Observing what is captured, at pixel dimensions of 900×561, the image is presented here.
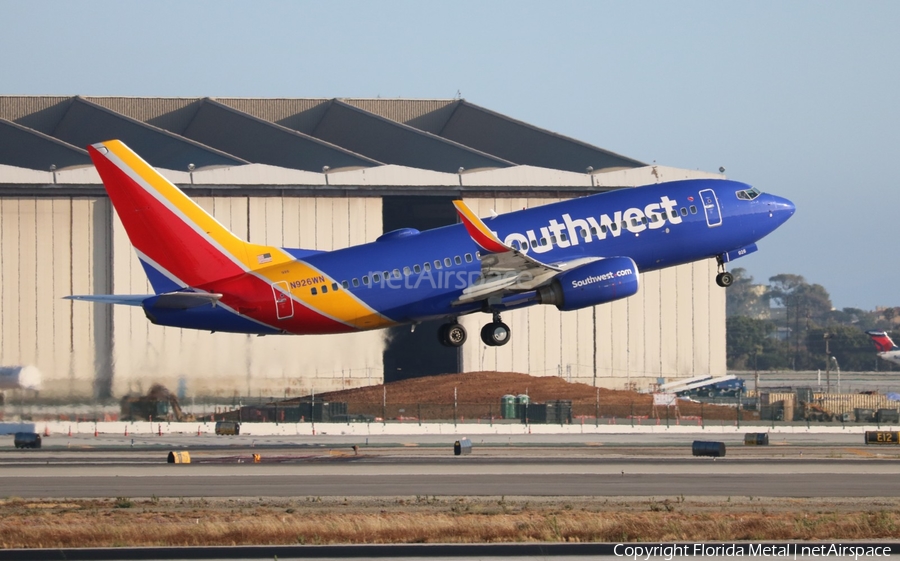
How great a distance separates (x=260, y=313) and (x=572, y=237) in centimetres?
1339

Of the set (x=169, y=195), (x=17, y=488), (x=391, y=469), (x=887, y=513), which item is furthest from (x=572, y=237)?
(x=17, y=488)

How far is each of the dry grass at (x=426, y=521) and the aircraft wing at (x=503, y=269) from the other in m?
13.6

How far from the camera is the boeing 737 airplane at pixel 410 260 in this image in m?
50.9

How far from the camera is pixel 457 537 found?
109ft

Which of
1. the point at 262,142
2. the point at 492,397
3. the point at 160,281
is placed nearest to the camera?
the point at 160,281

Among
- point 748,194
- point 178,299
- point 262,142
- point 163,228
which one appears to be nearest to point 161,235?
point 163,228

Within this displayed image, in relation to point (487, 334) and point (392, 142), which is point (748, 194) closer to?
point (487, 334)

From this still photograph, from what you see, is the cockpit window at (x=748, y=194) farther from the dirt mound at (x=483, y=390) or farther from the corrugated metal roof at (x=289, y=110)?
the corrugated metal roof at (x=289, y=110)

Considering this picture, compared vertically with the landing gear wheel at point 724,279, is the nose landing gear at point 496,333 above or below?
below

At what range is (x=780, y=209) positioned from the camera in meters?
58.7

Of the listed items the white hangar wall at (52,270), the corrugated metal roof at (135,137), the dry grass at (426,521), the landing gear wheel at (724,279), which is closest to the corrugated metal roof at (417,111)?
the corrugated metal roof at (135,137)

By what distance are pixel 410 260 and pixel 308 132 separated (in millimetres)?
65039

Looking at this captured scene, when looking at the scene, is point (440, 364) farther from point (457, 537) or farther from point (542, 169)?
point (457, 537)

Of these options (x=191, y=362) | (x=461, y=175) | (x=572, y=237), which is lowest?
(x=191, y=362)
